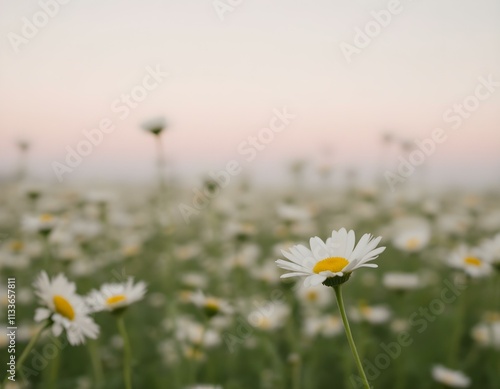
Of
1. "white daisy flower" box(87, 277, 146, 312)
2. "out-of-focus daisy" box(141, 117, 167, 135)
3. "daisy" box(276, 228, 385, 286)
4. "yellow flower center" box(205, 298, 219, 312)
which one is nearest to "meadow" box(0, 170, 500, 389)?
"yellow flower center" box(205, 298, 219, 312)

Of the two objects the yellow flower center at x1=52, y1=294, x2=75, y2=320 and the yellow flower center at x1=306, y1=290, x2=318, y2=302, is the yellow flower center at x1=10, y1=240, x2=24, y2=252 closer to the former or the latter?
the yellow flower center at x1=306, y1=290, x2=318, y2=302

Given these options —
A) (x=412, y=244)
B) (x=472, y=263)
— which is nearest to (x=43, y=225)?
(x=472, y=263)

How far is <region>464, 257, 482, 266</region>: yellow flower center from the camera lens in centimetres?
208

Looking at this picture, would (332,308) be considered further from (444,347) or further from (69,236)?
(69,236)

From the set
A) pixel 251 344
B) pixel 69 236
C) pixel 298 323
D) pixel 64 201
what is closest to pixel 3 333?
pixel 69 236

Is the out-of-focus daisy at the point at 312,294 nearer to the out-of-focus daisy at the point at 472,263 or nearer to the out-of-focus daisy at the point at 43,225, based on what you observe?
the out-of-focus daisy at the point at 472,263

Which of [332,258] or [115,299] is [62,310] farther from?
[332,258]

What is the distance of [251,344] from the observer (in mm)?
3236

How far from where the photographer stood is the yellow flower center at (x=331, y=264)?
0.93 metres

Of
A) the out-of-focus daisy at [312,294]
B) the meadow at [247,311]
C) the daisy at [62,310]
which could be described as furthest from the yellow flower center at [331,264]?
the out-of-focus daisy at [312,294]

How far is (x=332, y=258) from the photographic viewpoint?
99cm

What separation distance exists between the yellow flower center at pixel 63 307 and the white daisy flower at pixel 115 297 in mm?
76

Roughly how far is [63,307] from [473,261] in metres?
1.58

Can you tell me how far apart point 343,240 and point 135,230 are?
12.1 feet
